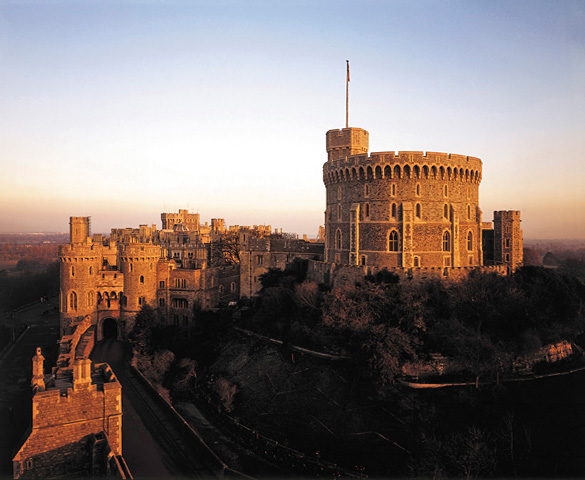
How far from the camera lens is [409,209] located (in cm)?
4262

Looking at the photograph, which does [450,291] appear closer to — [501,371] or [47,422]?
[501,371]

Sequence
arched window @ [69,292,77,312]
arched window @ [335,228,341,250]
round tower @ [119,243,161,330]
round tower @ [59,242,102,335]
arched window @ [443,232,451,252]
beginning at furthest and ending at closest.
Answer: round tower @ [119,243,161,330]
arched window @ [335,228,341,250]
arched window @ [69,292,77,312]
round tower @ [59,242,102,335]
arched window @ [443,232,451,252]

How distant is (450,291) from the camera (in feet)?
122

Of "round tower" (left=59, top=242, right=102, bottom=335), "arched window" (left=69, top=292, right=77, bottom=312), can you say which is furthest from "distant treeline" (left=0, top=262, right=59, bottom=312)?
"arched window" (left=69, top=292, right=77, bottom=312)

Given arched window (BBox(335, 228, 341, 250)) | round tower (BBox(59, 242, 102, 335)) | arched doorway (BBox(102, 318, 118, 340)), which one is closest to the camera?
round tower (BBox(59, 242, 102, 335))

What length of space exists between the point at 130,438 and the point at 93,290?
80.3 ft

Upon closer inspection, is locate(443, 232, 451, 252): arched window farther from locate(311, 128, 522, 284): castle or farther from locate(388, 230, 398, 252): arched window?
locate(388, 230, 398, 252): arched window

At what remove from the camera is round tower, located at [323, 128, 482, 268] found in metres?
42.8

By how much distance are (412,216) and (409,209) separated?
2.74ft

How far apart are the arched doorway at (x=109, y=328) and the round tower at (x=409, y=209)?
92.3ft

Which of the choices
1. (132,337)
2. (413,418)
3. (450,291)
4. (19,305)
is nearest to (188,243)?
(19,305)

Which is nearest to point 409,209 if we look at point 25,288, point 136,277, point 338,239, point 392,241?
point 392,241

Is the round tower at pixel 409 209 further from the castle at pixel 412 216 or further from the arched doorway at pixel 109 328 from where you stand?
the arched doorway at pixel 109 328

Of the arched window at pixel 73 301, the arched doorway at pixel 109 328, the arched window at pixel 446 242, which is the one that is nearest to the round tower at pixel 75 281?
the arched window at pixel 73 301
